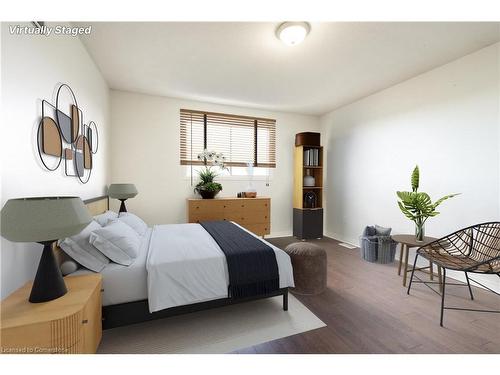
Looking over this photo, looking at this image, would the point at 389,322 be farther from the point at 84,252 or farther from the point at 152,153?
the point at 152,153

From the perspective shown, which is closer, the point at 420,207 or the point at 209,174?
Result: the point at 420,207

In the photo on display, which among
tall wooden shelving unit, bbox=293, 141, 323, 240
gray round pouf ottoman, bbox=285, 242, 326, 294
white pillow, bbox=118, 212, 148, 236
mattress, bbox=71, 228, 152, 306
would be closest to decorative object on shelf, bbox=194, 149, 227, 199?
white pillow, bbox=118, 212, 148, 236

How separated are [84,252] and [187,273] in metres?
0.76

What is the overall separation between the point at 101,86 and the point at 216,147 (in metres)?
1.94

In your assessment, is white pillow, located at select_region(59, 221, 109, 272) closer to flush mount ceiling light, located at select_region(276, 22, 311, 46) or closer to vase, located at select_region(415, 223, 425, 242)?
flush mount ceiling light, located at select_region(276, 22, 311, 46)

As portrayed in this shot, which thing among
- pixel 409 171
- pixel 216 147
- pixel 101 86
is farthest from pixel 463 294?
pixel 101 86

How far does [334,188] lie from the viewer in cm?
452

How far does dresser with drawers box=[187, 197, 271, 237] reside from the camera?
3.62 m

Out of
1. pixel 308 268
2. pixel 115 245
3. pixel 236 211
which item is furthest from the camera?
pixel 236 211

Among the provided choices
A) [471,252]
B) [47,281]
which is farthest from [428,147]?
[47,281]

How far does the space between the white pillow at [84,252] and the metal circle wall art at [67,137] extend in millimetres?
571

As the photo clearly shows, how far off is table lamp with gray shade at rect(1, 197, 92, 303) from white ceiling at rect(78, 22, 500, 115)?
1814 mm

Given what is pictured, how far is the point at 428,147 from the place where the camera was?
2.89m

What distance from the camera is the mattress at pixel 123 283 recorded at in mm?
1518
